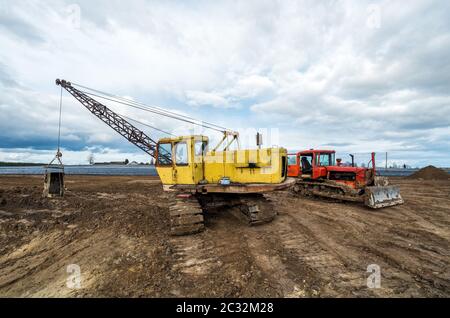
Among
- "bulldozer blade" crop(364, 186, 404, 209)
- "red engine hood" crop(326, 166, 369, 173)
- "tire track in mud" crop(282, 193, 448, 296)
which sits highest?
"red engine hood" crop(326, 166, 369, 173)

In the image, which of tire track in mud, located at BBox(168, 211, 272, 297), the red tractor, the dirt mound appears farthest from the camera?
the dirt mound

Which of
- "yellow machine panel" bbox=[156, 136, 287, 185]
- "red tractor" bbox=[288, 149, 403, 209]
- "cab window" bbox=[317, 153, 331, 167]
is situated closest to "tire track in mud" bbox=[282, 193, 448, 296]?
"red tractor" bbox=[288, 149, 403, 209]

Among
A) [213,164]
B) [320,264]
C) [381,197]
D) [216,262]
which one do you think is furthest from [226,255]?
[381,197]

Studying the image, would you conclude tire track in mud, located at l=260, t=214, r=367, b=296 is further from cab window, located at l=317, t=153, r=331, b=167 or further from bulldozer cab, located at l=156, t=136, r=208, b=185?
cab window, located at l=317, t=153, r=331, b=167

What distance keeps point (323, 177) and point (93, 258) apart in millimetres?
12330

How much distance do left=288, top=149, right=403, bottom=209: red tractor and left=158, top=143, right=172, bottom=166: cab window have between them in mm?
7636

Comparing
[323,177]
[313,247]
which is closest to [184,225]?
[313,247]

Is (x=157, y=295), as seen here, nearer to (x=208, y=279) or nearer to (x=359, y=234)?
(x=208, y=279)

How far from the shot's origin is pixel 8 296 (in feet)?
13.4

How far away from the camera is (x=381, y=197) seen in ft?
35.4

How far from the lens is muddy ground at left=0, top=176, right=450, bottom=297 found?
3.97m

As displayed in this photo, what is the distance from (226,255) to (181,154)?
3990 mm

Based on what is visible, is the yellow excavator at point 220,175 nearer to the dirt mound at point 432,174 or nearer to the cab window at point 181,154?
the cab window at point 181,154

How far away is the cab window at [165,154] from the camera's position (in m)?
8.05
